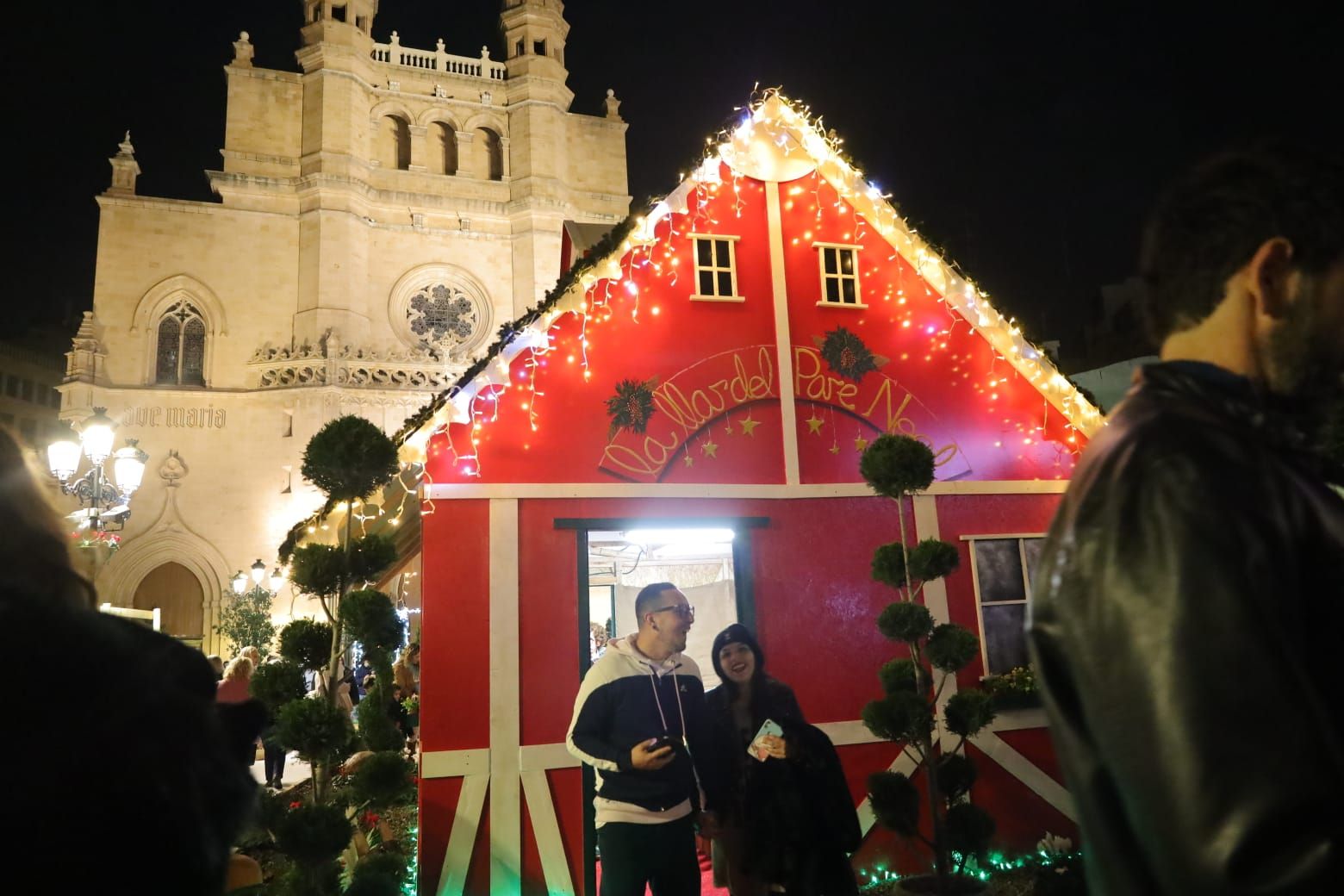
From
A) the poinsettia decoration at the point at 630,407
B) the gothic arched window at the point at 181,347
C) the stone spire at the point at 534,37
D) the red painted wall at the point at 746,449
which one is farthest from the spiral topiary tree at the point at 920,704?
the stone spire at the point at 534,37

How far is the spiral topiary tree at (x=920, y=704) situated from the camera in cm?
546

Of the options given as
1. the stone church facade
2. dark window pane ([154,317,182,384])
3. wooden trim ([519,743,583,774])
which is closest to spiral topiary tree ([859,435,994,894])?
wooden trim ([519,743,583,774])

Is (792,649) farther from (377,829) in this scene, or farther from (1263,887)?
(1263,887)

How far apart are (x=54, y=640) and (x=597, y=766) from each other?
3779 mm

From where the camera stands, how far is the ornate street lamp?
923 centimetres

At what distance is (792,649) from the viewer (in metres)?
6.90

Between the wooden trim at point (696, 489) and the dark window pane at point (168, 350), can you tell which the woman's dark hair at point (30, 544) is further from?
the dark window pane at point (168, 350)

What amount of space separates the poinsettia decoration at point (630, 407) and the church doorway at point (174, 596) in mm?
21765

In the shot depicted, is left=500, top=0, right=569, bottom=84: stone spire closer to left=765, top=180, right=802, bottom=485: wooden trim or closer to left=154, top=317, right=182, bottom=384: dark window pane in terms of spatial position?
left=154, top=317, right=182, bottom=384: dark window pane

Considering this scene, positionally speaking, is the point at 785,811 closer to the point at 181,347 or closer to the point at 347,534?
the point at 347,534

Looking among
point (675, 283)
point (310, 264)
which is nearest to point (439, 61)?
point (310, 264)

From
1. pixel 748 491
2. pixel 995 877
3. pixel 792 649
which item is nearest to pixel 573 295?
pixel 748 491

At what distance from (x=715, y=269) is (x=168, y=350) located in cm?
2414

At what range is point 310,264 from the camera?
86.1 ft
